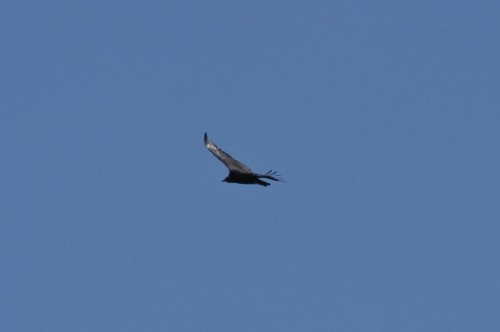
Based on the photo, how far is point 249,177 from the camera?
1893 inches

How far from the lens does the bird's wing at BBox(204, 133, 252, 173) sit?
49.3 m

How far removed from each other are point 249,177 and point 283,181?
→ 5.28 metres

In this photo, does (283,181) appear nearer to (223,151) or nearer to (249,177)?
(249,177)

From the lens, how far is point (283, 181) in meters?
43.0

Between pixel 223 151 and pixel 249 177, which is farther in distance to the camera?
pixel 223 151

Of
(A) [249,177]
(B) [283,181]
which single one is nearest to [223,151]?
(A) [249,177]

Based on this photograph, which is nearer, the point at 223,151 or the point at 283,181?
the point at 283,181

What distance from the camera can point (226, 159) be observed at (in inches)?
2016

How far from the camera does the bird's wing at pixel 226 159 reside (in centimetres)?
4934

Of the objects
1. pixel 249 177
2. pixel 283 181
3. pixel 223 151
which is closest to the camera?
pixel 283 181

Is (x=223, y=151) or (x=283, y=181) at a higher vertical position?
(x=223, y=151)

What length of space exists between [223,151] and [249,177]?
475cm

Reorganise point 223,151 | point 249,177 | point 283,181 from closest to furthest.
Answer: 1. point 283,181
2. point 249,177
3. point 223,151
